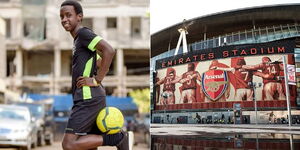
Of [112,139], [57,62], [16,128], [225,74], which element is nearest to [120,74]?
[57,62]

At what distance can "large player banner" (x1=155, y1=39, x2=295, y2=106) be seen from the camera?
9.45 ft

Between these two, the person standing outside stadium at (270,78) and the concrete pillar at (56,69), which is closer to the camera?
the person standing outside stadium at (270,78)

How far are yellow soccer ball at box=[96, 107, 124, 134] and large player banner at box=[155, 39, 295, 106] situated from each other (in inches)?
26.9

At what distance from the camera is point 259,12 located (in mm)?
3021

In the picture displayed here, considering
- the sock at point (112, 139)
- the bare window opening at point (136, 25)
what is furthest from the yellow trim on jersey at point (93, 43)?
the bare window opening at point (136, 25)

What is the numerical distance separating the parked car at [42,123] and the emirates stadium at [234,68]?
6.04m

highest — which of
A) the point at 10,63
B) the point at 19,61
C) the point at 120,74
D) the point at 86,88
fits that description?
the point at 19,61

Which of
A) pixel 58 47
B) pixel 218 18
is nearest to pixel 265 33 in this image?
pixel 218 18

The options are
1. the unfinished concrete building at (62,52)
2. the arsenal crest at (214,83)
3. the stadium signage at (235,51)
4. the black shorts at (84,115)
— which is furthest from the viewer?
the unfinished concrete building at (62,52)

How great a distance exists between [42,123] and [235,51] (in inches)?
301

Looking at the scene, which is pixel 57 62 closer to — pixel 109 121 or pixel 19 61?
pixel 19 61

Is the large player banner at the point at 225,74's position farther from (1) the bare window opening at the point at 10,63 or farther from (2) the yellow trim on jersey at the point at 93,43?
(1) the bare window opening at the point at 10,63

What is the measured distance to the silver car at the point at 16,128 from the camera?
7.14 m

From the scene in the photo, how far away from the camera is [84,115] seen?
2.53 meters
